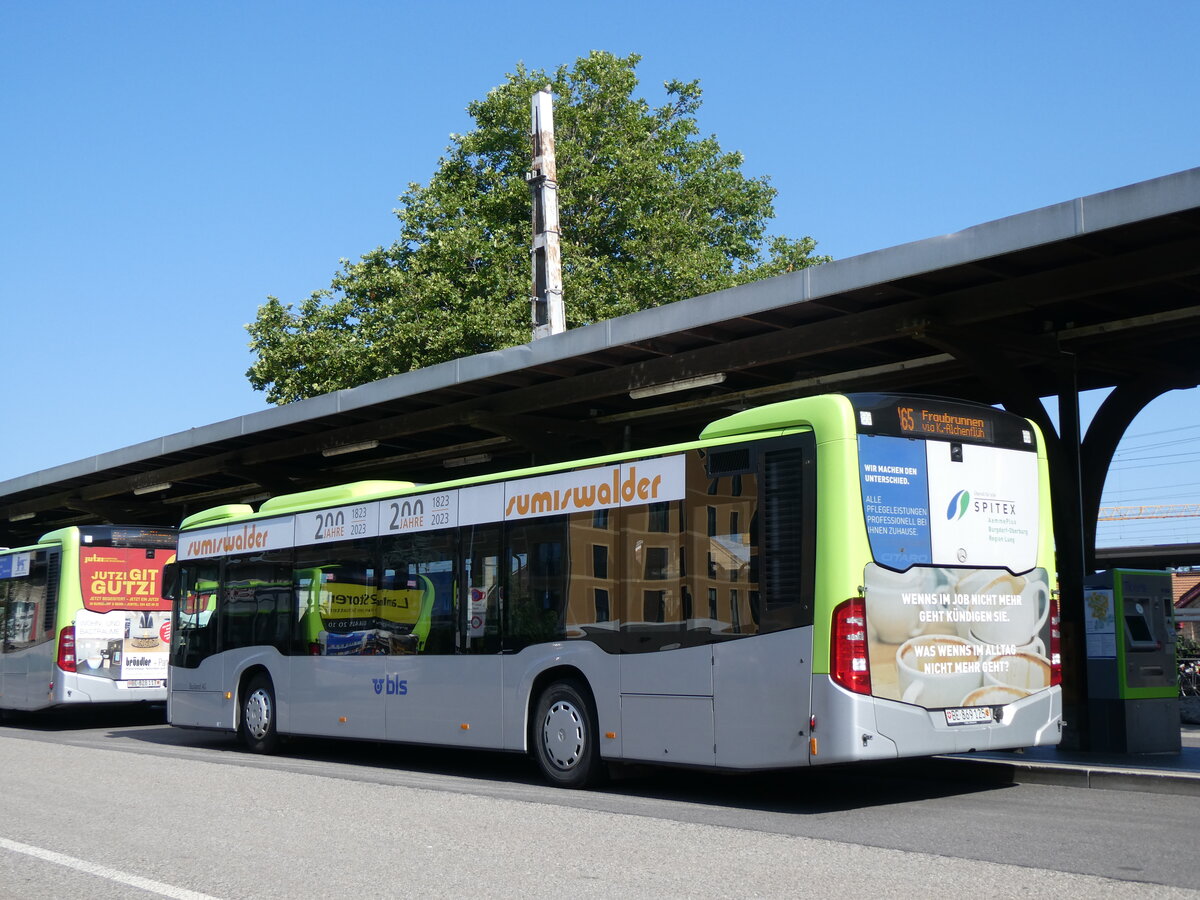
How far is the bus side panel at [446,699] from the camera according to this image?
12.1 metres

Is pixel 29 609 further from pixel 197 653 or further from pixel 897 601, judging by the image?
pixel 897 601

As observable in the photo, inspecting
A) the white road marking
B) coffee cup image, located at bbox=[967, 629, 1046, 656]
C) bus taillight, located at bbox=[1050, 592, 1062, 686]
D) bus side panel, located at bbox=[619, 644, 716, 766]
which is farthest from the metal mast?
the white road marking

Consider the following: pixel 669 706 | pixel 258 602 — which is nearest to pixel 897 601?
pixel 669 706

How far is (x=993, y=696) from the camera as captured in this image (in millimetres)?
9617

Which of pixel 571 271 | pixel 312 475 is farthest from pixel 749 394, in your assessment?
pixel 571 271

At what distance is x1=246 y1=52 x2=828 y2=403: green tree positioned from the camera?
123ft

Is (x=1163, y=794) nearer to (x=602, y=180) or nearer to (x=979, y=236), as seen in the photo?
(x=979, y=236)

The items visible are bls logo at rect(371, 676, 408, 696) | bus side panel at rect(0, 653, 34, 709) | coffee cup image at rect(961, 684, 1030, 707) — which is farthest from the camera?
bus side panel at rect(0, 653, 34, 709)

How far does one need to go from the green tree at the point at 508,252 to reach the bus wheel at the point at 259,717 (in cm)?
2131

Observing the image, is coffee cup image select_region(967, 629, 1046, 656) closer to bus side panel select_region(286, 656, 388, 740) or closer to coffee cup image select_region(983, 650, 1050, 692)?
coffee cup image select_region(983, 650, 1050, 692)

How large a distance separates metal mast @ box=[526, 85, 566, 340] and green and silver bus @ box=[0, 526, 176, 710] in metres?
6.83

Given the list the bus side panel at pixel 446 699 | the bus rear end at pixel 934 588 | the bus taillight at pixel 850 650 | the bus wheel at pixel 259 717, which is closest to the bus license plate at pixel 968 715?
the bus rear end at pixel 934 588

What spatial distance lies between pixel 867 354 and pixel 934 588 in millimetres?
6290

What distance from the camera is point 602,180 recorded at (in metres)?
40.4
